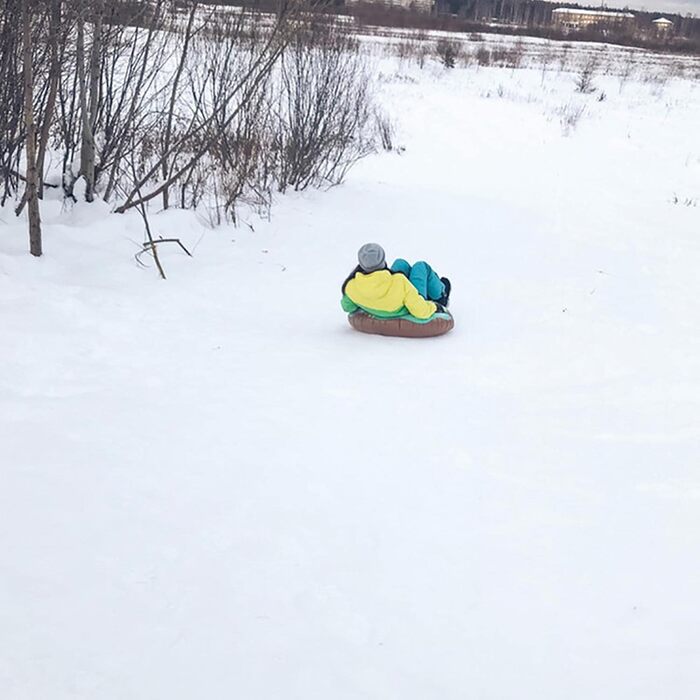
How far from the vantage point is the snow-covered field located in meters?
1.90

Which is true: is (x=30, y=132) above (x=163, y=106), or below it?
below

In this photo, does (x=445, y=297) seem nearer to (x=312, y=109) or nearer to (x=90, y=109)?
(x=90, y=109)

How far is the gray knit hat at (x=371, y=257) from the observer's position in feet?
13.2

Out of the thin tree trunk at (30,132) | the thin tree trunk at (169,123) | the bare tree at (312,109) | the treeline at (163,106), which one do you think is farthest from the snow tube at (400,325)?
the bare tree at (312,109)

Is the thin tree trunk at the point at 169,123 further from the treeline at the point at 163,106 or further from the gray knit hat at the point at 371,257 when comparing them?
the gray knit hat at the point at 371,257

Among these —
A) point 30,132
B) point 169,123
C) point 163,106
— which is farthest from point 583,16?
point 30,132

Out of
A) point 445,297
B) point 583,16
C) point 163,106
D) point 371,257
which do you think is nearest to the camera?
point 371,257

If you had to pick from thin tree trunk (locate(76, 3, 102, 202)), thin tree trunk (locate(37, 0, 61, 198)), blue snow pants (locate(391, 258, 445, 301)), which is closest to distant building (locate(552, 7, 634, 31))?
thin tree trunk (locate(76, 3, 102, 202))

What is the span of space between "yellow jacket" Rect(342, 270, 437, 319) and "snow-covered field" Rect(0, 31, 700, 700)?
208 mm

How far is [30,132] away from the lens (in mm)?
4363

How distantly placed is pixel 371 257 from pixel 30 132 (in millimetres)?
2283

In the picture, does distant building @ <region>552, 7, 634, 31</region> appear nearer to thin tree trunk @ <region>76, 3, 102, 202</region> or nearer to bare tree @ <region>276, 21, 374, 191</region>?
bare tree @ <region>276, 21, 374, 191</region>

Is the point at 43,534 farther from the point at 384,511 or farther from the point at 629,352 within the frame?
the point at 629,352

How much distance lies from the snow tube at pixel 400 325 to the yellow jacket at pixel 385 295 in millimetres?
38
